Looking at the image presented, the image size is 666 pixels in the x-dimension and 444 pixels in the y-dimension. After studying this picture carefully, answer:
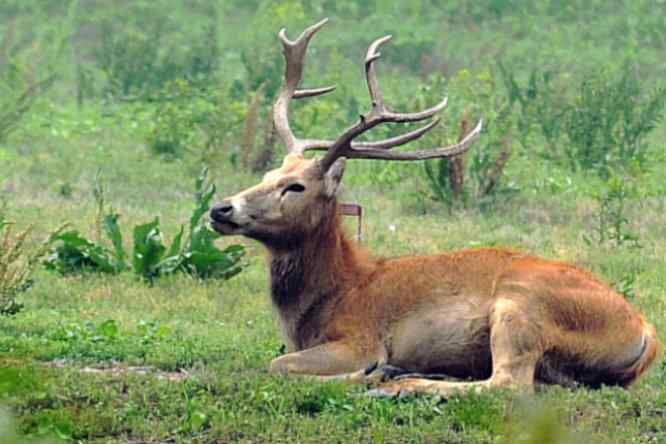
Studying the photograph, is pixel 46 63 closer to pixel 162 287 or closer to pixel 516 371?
pixel 162 287

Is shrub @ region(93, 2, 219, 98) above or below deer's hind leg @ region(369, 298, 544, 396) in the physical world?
above

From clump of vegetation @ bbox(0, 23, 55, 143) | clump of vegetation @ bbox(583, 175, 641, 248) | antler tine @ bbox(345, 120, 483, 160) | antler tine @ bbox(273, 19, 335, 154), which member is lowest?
clump of vegetation @ bbox(583, 175, 641, 248)

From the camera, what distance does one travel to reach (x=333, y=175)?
28.3 feet

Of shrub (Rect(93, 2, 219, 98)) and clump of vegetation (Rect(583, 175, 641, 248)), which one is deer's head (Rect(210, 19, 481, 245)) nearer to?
clump of vegetation (Rect(583, 175, 641, 248))

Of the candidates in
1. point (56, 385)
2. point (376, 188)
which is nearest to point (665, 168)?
point (376, 188)

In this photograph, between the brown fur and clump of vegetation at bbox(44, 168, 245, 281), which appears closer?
the brown fur

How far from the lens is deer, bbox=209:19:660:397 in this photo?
7.84 m

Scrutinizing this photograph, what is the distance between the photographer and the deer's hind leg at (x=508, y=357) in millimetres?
7691

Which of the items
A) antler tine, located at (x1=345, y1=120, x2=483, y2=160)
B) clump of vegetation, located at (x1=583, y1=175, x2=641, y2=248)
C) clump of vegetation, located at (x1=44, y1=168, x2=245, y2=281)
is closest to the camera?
antler tine, located at (x1=345, y1=120, x2=483, y2=160)

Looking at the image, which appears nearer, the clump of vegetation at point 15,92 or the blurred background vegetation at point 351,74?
the blurred background vegetation at point 351,74

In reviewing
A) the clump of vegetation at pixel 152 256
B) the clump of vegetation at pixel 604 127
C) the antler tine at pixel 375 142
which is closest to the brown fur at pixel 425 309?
the antler tine at pixel 375 142

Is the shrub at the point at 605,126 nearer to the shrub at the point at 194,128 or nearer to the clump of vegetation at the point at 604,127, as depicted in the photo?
the clump of vegetation at the point at 604,127

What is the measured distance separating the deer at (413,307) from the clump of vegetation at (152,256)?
255cm

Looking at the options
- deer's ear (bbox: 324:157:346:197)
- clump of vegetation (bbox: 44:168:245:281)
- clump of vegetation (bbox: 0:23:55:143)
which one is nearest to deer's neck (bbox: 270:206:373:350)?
deer's ear (bbox: 324:157:346:197)
